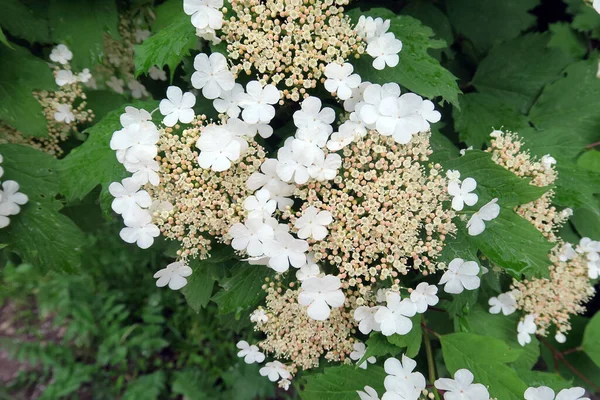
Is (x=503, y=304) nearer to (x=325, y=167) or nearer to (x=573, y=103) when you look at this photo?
(x=325, y=167)

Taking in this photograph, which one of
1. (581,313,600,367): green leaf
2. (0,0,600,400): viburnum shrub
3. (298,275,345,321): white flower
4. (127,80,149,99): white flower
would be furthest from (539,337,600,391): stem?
(127,80,149,99): white flower

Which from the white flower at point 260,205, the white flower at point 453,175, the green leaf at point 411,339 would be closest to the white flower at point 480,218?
the white flower at point 453,175

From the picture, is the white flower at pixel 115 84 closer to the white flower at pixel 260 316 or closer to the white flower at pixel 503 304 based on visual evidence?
the white flower at pixel 260 316

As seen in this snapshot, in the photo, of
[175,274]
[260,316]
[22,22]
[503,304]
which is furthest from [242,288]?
[22,22]

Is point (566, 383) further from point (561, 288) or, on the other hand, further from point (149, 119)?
point (149, 119)

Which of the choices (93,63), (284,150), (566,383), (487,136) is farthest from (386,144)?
(93,63)

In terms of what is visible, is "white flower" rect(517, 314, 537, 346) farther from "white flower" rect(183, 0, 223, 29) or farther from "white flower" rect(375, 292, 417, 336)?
"white flower" rect(183, 0, 223, 29)
